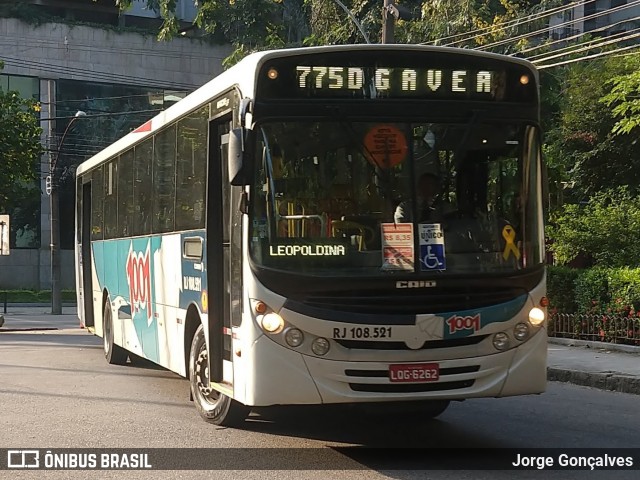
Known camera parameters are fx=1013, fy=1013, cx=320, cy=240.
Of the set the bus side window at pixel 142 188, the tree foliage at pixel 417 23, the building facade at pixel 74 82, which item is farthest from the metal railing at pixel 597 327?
the building facade at pixel 74 82

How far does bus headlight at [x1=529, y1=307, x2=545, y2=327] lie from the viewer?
324 inches

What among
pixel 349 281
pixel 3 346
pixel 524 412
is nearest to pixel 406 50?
pixel 349 281

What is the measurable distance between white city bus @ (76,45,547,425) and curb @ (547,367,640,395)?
5028 mm

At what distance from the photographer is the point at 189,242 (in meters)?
10.1

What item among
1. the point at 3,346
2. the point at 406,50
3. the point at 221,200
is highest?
the point at 406,50

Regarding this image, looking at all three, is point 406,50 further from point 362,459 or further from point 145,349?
point 145,349

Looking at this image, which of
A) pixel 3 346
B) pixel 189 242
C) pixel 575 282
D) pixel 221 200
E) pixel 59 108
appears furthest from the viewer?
pixel 59 108

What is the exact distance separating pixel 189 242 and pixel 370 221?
2.83 metres

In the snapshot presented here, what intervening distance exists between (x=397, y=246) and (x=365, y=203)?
0.42 metres

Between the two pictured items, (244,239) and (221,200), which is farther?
(221,200)

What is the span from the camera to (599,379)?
43.8ft

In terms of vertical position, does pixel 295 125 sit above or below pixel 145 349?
above

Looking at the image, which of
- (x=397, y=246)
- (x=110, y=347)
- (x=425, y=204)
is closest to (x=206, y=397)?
(x=397, y=246)

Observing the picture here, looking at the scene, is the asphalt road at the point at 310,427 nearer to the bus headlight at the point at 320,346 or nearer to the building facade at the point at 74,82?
the bus headlight at the point at 320,346
